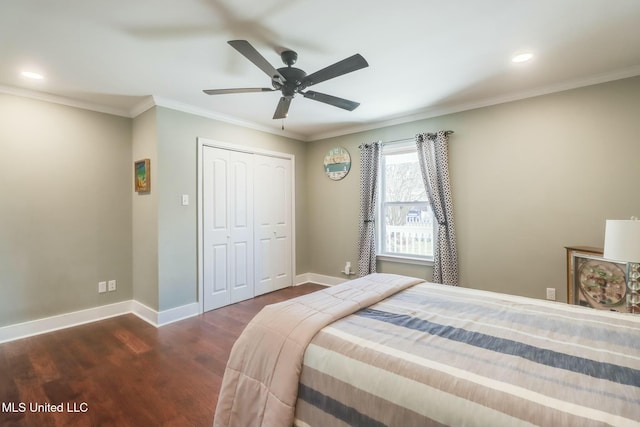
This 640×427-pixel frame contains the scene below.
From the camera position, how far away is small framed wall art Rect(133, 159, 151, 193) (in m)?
3.23

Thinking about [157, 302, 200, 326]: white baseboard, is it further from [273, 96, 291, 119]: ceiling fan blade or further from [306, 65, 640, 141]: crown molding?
[306, 65, 640, 141]: crown molding

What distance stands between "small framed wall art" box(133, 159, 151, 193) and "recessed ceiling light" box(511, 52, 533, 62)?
3.69m

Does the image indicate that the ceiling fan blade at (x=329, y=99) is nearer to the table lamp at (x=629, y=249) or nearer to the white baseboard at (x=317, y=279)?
the table lamp at (x=629, y=249)

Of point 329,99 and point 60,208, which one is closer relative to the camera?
point 329,99

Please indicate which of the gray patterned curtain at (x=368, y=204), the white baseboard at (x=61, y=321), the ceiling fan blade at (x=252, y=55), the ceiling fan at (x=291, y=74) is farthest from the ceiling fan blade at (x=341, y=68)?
the white baseboard at (x=61, y=321)

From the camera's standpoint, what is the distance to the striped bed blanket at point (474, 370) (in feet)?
2.95

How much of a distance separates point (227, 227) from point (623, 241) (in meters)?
3.70

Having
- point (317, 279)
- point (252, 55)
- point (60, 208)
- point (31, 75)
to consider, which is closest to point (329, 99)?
point (252, 55)

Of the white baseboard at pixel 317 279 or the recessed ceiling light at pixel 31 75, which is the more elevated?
the recessed ceiling light at pixel 31 75

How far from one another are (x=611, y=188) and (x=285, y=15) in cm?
319

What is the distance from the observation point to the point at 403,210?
399 centimetres

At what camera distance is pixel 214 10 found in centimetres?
179

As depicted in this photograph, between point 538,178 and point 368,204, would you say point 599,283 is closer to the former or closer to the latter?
point 538,178

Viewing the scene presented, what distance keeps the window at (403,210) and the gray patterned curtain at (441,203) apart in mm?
196
